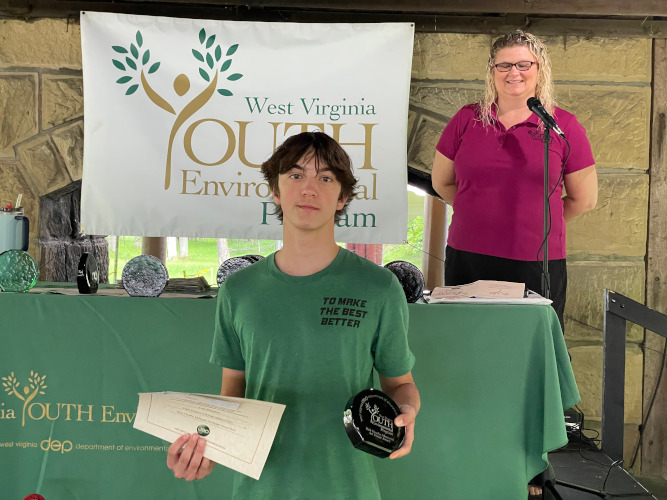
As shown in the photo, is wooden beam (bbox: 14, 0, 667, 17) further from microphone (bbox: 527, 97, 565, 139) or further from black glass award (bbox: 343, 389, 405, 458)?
black glass award (bbox: 343, 389, 405, 458)

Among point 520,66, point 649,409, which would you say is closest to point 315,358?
point 520,66

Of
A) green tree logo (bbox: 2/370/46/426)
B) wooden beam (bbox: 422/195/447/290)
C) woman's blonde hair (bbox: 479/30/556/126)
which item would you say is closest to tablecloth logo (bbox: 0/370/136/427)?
green tree logo (bbox: 2/370/46/426)

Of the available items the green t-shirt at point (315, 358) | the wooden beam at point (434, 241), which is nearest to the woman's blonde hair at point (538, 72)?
the wooden beam at point (434, 241)

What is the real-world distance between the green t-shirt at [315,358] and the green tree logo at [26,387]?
1.21m

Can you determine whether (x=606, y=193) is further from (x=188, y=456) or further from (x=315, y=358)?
(x=188, y=456)

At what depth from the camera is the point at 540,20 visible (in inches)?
148

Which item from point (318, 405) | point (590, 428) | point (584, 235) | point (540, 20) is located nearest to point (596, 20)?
point (540, 20)

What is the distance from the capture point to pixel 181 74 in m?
3.77

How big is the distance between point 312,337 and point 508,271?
1.69 metres

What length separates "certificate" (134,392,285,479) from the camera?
53.1 inches

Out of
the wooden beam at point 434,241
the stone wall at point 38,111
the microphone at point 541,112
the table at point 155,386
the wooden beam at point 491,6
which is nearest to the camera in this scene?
the table at point 155,386

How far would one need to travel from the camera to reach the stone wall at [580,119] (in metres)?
3.74

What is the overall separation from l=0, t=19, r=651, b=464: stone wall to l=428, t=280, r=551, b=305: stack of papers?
1.41m

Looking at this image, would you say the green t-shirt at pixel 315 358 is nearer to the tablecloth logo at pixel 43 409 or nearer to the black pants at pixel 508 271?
the tablecloth logo at pixel 43 409
